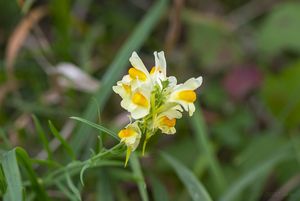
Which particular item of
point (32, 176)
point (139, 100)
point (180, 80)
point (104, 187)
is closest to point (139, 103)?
point (139, 100)

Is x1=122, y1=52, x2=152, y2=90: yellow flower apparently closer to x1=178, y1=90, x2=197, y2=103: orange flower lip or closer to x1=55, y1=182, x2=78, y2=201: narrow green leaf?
x1=178, y1=90, x2=197, y2=103: orange flower lip

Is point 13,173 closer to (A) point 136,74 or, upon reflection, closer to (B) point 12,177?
(B) point 12,177

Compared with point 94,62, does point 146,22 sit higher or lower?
lower

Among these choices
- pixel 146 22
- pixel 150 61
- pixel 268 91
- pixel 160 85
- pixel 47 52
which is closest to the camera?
pixel 160 85

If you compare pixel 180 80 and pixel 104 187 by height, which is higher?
pixel 180 80

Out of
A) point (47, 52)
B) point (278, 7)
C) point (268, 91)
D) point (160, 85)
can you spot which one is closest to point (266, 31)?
point (278, 7)

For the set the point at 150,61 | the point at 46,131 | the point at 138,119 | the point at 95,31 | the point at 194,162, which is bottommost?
the point at 138,119

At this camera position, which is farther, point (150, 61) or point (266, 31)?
point (150, 61)

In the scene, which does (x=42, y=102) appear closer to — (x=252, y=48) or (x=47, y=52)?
(x=47, y=52)

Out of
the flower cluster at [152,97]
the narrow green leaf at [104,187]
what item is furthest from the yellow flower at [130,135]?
the narrow green leaf at [104,187]
